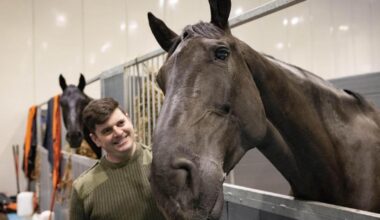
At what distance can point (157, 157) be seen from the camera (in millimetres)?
754

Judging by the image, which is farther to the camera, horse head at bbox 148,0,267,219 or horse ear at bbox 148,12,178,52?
horse ear at bbox 148,12,178,52

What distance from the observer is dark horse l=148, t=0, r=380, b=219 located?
0.76 metres

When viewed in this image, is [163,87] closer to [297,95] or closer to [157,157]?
[157,157]

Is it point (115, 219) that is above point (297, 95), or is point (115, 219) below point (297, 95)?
below

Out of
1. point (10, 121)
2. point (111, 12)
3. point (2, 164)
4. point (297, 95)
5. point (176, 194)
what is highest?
point (111, 12)

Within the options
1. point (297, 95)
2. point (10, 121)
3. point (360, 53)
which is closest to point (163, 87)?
point (297, 95)

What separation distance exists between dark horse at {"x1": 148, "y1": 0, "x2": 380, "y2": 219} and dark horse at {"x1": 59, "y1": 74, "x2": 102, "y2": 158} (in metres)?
2.19

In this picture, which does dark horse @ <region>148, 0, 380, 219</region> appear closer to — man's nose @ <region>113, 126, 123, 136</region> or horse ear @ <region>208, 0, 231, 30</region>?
horse ear @ <region>208, 0, 231, 30</region>

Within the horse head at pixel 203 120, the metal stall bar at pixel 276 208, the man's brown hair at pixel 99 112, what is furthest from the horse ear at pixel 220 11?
the man's brown hair at pixel 99 112

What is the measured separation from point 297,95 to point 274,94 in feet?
0.29

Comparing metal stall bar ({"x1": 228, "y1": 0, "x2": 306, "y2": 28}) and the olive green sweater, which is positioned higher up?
metal stall bar ({"x1": 228, "y1": 0, "x2": 306, "y2": 28})

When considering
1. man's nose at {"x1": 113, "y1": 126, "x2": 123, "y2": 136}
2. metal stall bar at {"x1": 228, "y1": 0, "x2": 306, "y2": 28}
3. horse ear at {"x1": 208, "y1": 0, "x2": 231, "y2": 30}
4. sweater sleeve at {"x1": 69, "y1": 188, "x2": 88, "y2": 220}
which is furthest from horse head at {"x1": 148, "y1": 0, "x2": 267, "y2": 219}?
sweater sleeve at {"x1": 69, "y1": 188, "x2": 88, "y2": 220}

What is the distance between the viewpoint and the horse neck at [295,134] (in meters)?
1.02

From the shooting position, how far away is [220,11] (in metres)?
0.95
